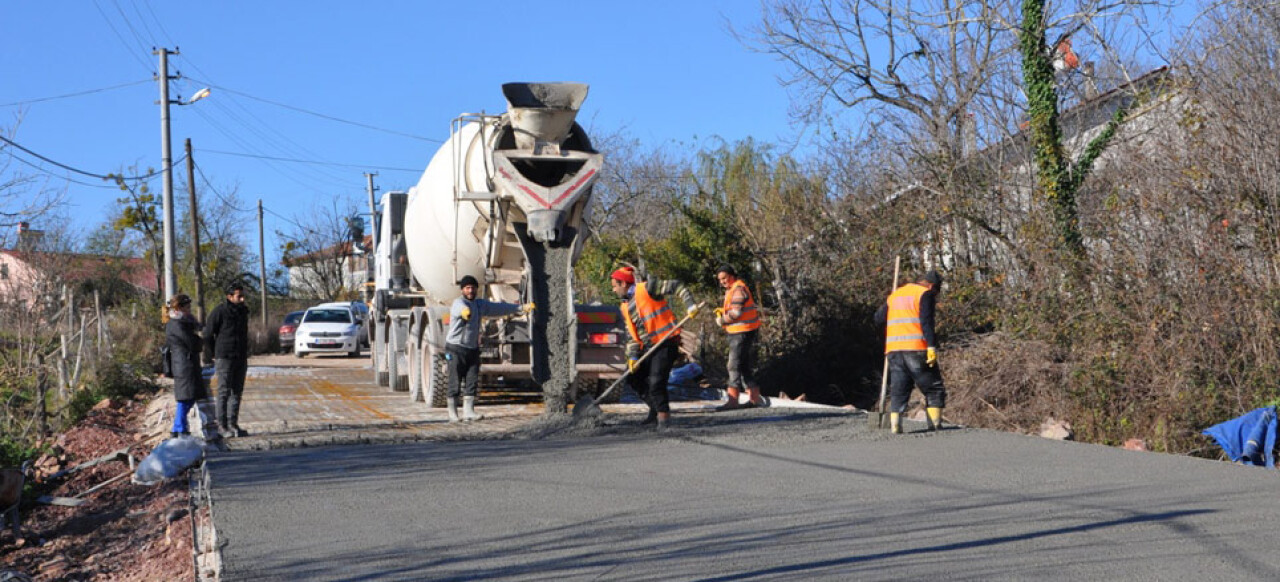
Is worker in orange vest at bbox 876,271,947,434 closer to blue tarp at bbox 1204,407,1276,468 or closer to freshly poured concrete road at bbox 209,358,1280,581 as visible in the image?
freshly poured concrete road at bbox 209,358,1280,581

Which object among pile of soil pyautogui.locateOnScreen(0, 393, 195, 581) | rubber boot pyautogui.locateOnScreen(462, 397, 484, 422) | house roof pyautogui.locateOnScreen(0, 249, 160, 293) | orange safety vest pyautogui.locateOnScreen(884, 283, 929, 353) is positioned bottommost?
pile of soil pyautogui.locateOnScreen(0, 393, 195, 581)

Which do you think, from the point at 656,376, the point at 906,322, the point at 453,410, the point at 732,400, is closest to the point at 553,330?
the point at 656,376

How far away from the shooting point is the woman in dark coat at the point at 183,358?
1048 centimetres

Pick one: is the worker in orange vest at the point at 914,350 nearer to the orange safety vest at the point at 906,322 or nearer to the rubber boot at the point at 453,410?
the orange safety vest at the point at 906,322

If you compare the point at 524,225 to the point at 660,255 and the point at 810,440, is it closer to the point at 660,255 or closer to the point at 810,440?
the point at 810,440

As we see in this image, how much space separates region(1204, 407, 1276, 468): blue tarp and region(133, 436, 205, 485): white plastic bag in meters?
8.16

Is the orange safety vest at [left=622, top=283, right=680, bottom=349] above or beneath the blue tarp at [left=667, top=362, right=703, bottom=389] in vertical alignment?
above

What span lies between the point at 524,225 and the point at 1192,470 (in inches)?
257

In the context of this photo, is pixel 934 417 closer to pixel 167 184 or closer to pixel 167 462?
pixel 167 462

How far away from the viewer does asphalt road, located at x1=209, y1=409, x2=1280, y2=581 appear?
5.11 m

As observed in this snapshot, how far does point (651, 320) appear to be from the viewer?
1110 cm

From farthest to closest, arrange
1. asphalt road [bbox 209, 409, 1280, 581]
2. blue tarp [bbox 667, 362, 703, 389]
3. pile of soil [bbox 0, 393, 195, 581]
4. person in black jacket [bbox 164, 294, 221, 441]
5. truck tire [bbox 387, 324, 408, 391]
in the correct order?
blue tarp [bbox 667, 362, 703, 389], truck tire [bbox 387, 324, 408, 391], person in black jacket [bbox 164, 294, 221, 441], pile of soil [bbox 0, 393, 195, 581], asphalt road [bbox 209, 409, 1280, 581]

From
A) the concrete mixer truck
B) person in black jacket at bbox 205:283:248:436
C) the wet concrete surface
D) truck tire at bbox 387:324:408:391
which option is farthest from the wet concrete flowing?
truck tire at bbox 387:324:408:391

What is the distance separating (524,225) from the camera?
37.8ft
